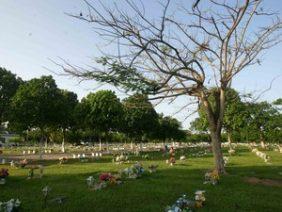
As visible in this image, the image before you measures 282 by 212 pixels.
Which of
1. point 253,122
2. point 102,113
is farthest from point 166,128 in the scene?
point 102,113

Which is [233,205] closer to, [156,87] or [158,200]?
[158,200]

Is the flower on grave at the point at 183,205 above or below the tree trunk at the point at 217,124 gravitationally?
below

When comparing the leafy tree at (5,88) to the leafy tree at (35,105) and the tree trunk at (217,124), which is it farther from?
the tree trunk at (217,124)

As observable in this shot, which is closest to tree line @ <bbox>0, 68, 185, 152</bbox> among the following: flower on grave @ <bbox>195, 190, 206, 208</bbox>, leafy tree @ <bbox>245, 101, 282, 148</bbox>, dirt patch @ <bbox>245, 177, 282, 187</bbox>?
dirt patch @ <bbox>245, 177, 282, 187</bbox>

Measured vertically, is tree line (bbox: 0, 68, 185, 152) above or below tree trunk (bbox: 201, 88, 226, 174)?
above

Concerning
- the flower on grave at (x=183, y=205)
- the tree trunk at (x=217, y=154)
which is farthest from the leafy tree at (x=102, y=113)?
the flower on grave at (x=183, y=205)

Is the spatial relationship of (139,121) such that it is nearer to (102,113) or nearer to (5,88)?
(102,113)

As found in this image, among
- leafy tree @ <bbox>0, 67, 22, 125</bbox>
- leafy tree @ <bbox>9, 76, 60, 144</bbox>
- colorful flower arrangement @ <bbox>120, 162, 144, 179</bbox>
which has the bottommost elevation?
colorful flower arrangement @ <bbox>120, 162, 144, 179</bbox>

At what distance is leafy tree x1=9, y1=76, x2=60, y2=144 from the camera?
44384mm

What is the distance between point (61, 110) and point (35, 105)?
139 inches

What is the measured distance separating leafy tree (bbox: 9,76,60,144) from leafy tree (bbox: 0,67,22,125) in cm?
1326

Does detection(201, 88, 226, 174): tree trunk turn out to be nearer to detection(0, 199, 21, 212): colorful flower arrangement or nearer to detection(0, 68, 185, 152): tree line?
detection(0, 68, 185, 152): tree line

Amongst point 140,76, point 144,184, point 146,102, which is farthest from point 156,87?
point 144,184

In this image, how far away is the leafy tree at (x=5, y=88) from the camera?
5972cm
